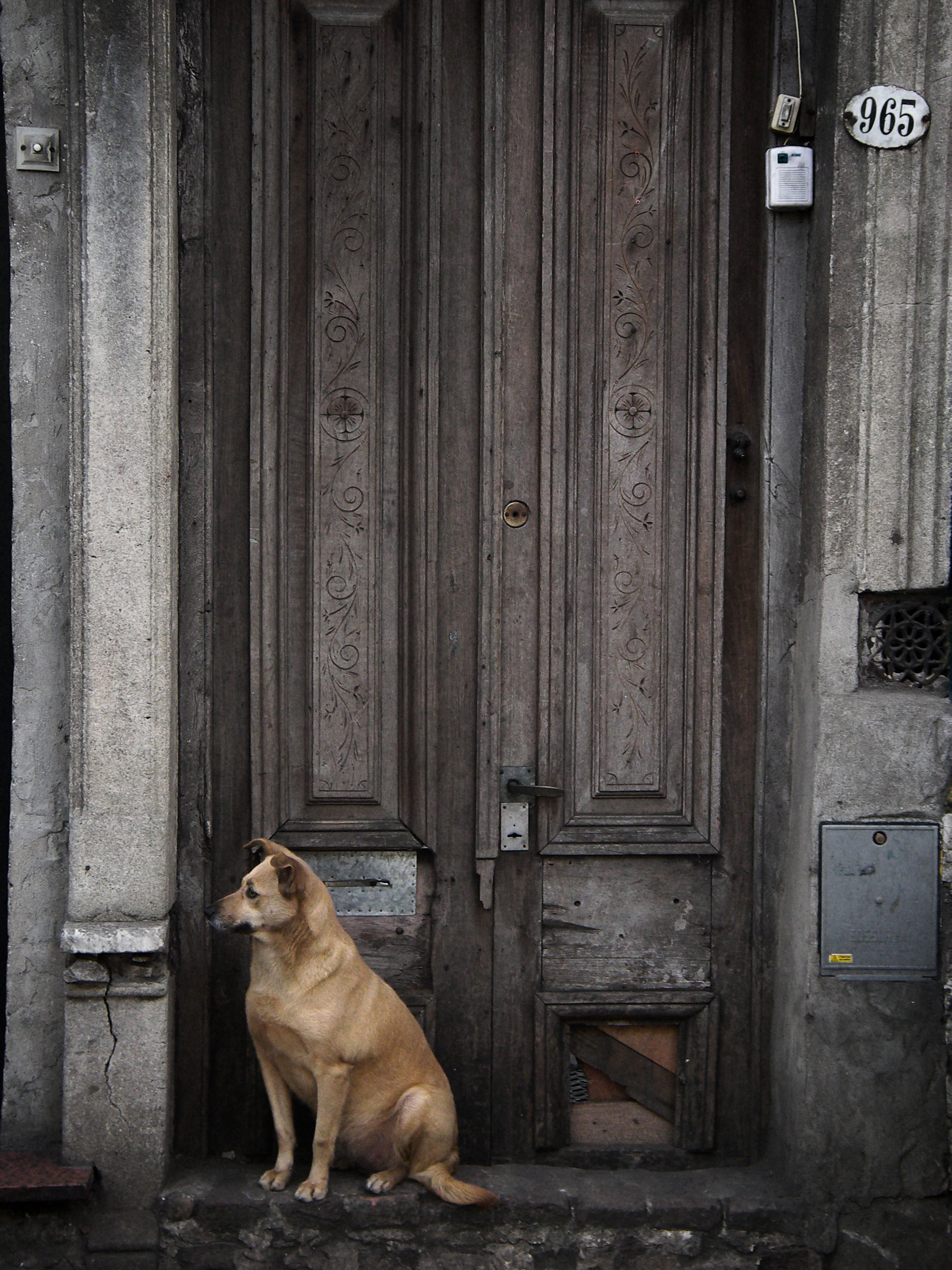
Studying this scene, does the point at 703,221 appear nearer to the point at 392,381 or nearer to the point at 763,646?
the point at 392,381

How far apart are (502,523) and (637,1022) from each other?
5.48 feet

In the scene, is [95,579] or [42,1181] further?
[95,579]

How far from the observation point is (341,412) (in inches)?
125

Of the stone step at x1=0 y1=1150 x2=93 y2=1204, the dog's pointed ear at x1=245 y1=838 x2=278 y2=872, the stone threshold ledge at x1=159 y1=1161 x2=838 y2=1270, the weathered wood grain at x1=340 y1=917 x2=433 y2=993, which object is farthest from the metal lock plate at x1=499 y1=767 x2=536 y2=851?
the stone step at x1=0 y1=1150 x2=93 y2=1204

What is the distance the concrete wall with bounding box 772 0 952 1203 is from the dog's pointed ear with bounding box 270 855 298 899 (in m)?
1.52

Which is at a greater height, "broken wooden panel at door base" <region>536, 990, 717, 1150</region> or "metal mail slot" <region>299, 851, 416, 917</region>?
"metal mail slot" <region>299, 851, 416, 917</region>

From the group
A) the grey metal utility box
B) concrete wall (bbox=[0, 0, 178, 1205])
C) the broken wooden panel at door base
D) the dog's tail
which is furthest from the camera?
the broken wooden panel at door base

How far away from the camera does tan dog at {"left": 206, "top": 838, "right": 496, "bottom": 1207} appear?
272 centimetres

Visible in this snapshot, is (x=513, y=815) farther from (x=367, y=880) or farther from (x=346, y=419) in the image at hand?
(x=346, y=419)

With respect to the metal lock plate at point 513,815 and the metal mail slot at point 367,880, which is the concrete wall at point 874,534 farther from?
the metal mail slot at point 367,880

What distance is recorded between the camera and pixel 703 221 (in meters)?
3.19

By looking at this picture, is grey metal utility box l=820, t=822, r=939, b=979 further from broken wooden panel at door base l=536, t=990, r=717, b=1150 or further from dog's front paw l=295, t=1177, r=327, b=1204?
dog's front paw l=295, t=1177, r=327, b=1204

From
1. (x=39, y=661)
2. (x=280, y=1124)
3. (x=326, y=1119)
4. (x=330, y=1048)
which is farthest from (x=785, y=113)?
(x=280, y=1124)

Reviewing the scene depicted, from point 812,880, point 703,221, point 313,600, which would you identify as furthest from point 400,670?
point 703,221
